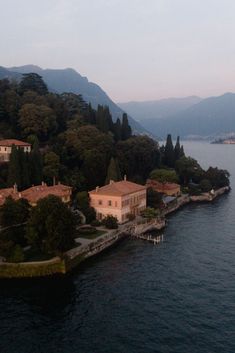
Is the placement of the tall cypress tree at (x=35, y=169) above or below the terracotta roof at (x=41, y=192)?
above

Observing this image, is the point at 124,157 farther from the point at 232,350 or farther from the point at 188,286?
the point at 232,350

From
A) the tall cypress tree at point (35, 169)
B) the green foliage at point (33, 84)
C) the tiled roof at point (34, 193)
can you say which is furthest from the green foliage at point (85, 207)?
the green foliage at point (33, 84)

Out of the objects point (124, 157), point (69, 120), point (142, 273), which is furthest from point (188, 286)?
point (69, 120)

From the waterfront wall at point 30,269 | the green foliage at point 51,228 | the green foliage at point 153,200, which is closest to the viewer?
the waterfront wall at point 30,269

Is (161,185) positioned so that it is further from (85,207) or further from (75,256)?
(75,256)

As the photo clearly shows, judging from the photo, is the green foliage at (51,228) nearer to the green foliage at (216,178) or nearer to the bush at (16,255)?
the bush at (16,255)

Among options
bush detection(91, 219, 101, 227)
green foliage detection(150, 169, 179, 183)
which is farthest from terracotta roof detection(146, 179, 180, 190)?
bush detection(91, 219, 101, 227)
